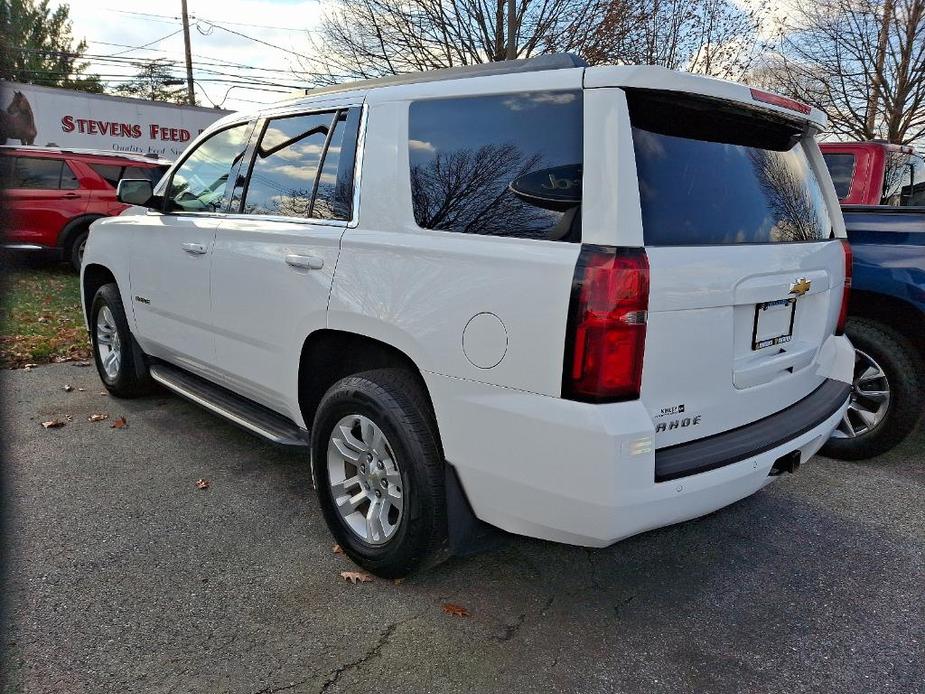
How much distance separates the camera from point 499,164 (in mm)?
2311

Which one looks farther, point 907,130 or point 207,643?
point 907,130

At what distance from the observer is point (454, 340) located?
2.29m

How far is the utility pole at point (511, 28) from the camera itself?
1346 centimetres

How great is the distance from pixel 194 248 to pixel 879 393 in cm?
399

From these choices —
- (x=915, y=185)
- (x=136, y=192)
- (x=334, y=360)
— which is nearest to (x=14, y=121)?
(x=334, y=360)

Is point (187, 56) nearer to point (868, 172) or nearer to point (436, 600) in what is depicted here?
point (868, 172)

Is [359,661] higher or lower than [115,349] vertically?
lower

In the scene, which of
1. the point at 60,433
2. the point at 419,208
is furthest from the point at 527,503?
the point at 60,433

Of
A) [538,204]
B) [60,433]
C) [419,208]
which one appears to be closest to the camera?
[538,204]

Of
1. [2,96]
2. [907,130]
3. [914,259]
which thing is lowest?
[914,259]

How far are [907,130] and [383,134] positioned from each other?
19790 millimetres

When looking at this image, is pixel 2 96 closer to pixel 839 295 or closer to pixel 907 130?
pixel 839 295

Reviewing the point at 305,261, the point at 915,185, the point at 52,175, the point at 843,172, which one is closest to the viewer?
the point at 305,261

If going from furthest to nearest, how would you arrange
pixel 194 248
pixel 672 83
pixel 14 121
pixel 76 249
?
pixel 76 249
pixel 194 248
pixel 672 83
pixel 14 121
